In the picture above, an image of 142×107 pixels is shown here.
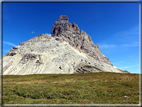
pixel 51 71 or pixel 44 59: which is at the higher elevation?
pixel 44 59

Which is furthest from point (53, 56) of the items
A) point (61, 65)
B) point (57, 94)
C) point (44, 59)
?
point (57, 94)

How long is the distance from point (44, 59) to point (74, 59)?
139 feet

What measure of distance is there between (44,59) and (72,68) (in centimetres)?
4279

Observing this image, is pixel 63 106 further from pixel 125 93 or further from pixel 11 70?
pixel 11 70

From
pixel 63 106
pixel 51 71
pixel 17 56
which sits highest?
pixel 17 56

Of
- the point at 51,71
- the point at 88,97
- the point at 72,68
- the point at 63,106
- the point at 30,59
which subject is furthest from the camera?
the point at 30,59

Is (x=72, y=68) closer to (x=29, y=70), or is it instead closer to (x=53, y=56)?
(x=53, y=56)

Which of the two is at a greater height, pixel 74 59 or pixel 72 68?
pixel 74 59

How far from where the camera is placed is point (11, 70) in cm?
11238

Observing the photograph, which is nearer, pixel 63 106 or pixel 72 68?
pixel 63 106

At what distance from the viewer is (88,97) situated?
17.2 m

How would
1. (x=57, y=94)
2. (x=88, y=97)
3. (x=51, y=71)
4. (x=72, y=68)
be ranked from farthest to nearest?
(x=72, y=68) → (x=51, y=71) → (x=57, y=94) → (x=88, y=97)

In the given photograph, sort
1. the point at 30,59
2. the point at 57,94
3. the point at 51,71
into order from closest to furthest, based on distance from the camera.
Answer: the point at 57,94 < the point at 51,71 < the point at 30,59

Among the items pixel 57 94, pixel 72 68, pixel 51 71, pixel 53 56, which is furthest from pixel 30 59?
pixel 57 94
